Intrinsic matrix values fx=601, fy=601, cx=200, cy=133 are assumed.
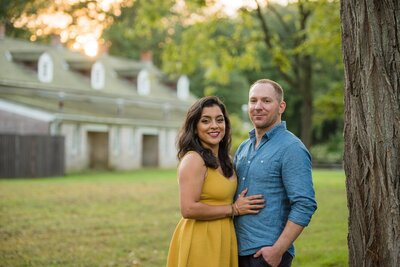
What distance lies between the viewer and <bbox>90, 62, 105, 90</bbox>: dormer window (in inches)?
1635

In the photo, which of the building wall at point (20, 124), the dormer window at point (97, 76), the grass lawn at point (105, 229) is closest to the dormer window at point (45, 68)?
the dormer window at point (97, 76)

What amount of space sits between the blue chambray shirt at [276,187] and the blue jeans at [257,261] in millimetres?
43

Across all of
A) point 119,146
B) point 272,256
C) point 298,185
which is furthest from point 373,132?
point 119,146

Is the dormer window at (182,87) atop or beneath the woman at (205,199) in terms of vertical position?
atop

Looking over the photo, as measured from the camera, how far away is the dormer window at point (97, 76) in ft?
136

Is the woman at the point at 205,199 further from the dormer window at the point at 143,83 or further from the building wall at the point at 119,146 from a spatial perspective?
the dormer window at the point at 143,83

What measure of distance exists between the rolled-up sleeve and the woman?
260 millimetres

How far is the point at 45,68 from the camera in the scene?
125 ft

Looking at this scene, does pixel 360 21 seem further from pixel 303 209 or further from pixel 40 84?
→ pixel 40 84

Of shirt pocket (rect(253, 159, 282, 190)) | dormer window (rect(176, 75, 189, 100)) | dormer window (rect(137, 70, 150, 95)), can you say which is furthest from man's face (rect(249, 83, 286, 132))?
dormer window (rect(176, 75, 189, 100))

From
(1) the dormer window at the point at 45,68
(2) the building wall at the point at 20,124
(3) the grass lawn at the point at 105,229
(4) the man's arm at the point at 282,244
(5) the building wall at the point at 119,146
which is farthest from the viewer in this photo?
(1) the dormer window at the point at 45,68

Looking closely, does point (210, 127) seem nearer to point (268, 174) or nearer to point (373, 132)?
point (268, 174)

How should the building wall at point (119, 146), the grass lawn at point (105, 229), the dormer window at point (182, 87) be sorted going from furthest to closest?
the dormer window at point (182, 87) → the building wall at point (119, 146) → the grass lawn at point (105, 229)

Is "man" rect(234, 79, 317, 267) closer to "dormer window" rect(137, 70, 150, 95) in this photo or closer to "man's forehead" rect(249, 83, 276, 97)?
"man's forehead" rect(249, 83, 276, 97)
